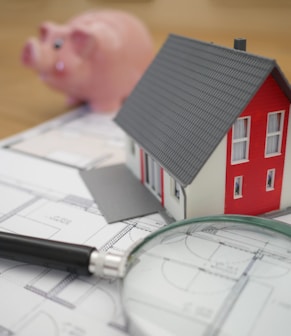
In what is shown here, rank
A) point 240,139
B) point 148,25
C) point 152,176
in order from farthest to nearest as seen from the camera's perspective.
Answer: point 148,25 < point 152,176 < point 240,139

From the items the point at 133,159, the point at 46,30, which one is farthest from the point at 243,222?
the point at 46,30

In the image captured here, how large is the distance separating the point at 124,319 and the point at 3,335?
13 cm

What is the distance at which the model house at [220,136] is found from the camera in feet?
1.93

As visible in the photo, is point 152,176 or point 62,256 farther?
point 152,176

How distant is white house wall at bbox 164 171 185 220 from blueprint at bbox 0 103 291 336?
0.02 m

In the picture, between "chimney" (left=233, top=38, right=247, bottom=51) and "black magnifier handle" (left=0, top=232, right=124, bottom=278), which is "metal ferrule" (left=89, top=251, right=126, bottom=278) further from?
"chimney" (left=233, top=38, right=247, bottom=51)

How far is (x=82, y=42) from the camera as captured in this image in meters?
1.11

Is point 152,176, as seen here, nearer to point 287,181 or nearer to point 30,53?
point 287,181

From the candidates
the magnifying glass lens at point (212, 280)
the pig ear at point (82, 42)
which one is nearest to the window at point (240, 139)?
the magnifying glass lens at point (212, 280)

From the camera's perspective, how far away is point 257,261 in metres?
0.55

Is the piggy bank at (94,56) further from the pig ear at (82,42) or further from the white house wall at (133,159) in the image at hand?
the white house wall at (133,159)

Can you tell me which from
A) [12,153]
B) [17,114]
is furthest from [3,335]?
[17,114]

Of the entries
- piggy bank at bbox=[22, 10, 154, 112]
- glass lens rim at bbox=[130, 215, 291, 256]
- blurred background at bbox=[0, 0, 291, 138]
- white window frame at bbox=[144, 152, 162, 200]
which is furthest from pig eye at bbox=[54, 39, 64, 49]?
glass lens rim at bbox=[130, 215, 291, 256]

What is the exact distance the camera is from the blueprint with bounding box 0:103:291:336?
0.47 metres
